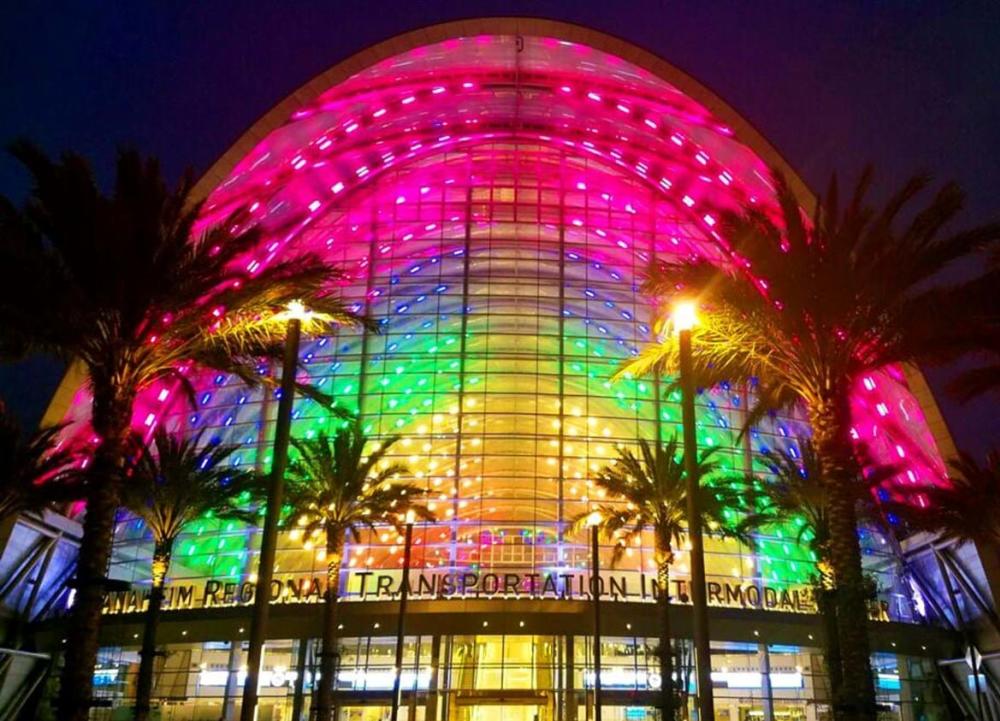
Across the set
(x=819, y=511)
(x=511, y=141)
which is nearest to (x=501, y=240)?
(x=511, y=141)

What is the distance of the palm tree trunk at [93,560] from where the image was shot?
15160 millimetres

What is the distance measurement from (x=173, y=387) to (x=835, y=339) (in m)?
35.8

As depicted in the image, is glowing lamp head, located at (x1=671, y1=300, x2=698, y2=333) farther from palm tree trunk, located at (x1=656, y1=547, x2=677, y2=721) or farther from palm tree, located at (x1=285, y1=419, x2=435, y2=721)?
palm tree, located at (x1=285, y1=419, x2=435, y2=721)

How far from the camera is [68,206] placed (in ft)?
53.5

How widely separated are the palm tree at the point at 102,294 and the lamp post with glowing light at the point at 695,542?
759cm

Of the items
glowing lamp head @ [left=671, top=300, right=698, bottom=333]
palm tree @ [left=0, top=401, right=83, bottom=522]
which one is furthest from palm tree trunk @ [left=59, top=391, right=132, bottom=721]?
glowing lamp head @ [left=671, top=300, right=698, bottom=333]

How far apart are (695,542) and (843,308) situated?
6.45 metres

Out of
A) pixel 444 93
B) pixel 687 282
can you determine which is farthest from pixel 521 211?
pixel 687 282

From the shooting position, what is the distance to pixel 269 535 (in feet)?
44.9

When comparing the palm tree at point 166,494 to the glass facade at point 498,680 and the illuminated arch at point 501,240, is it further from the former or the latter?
the illuminated arch at point 501,240

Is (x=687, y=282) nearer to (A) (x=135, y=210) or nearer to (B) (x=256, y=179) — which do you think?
(A) (x=135, y=210)

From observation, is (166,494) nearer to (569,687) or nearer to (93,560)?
(93,560)

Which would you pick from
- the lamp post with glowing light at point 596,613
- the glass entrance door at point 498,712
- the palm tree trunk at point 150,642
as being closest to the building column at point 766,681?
the glass entrance door at point 498,712

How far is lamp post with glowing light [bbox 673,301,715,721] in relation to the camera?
42.7ft
